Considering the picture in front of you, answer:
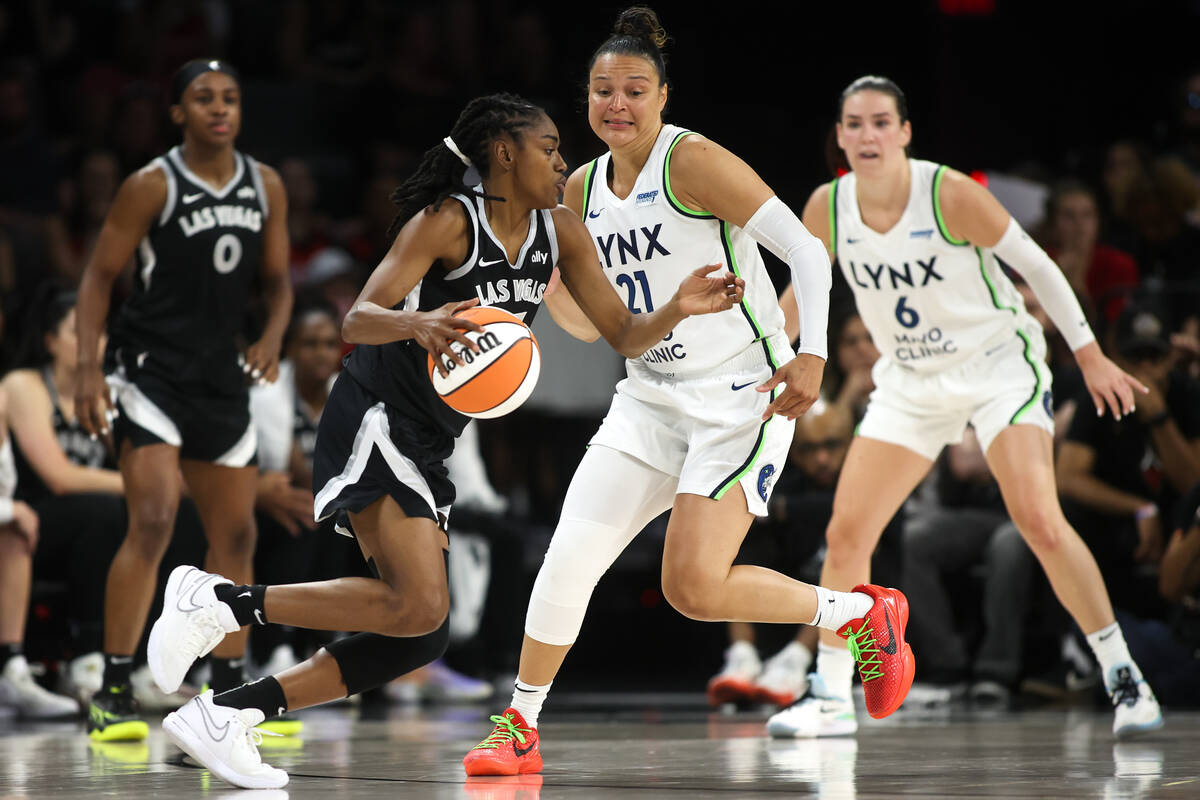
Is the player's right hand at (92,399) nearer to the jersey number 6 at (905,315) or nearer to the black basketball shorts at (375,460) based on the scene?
the black basketball shorts at (375,460)

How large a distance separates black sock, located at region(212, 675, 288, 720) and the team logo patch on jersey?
135 cm

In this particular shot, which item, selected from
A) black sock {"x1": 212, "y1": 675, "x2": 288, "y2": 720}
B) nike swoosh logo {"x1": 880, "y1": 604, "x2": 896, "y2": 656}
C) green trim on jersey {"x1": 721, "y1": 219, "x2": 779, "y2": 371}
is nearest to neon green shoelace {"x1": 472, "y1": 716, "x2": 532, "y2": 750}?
black sock {"x1": 212, "y1": 675, "x2": 288, "y2": 720}

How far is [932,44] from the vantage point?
407 inches

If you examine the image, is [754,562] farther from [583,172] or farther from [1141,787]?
[1141,787]

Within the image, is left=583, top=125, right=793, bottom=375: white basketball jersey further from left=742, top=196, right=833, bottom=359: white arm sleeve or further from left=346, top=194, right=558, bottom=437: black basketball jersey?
left=346, top=194, right=558, bottom=437: black basketball jersey

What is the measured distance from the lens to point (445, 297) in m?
3.94

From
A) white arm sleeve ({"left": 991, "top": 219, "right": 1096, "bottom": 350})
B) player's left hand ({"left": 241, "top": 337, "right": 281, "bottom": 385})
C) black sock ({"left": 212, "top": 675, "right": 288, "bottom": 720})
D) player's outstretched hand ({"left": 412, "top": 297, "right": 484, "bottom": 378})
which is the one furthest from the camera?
player's left hand ({"left": 241, "top": 337, "right": 281, "bottom": 385})

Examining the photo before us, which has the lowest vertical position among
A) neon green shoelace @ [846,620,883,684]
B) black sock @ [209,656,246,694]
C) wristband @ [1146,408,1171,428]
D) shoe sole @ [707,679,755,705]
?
shoe sole @ [707,679,755,705]

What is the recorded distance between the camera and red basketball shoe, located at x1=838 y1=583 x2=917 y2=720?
14.2ft

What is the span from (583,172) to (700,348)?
66 centimetres

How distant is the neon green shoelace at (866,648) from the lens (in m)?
4.33

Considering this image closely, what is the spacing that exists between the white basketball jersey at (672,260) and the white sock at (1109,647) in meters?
1.65

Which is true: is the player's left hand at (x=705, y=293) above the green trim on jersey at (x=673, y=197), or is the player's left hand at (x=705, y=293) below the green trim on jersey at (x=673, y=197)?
below

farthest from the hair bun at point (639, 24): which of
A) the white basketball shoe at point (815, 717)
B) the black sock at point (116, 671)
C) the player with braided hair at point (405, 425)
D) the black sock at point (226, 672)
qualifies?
the black sock at point (116, 671)
